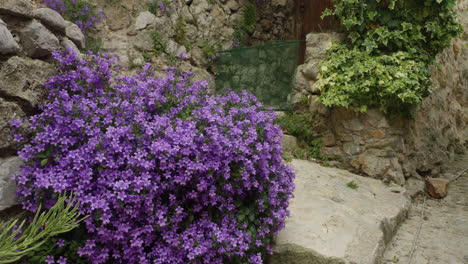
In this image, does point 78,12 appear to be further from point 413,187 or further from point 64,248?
point 413,187

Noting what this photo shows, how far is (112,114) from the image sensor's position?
1.99 metres

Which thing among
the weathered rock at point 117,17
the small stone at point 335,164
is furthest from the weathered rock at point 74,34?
the small stone at point 335,164

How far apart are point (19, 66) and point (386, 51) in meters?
3.58

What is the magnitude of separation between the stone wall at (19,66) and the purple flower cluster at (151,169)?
0.28 ft

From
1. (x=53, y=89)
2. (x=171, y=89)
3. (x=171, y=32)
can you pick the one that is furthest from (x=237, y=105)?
(x=171, y=32)

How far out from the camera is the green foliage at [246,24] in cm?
580

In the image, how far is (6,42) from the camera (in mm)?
1856

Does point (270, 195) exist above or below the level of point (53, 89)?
below

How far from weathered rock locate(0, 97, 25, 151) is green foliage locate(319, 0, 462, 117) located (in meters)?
3.01

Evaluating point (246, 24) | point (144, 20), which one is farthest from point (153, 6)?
point (246, 24)

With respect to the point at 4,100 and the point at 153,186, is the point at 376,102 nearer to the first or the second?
the point at 153,186

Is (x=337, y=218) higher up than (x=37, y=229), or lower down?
lower down

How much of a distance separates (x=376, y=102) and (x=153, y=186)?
2920mm

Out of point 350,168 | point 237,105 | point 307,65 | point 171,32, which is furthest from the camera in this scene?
point 171,32
